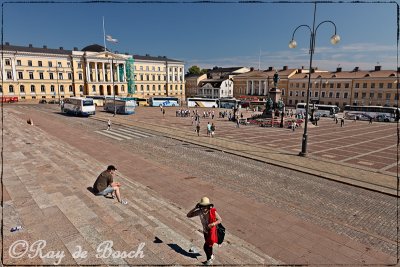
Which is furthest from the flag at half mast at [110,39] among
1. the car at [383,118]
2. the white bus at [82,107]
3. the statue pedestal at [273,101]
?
the car at [383,118]

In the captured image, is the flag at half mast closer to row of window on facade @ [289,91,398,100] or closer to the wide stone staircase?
the wide stone staircase

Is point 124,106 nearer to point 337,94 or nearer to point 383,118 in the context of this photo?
point 383,118

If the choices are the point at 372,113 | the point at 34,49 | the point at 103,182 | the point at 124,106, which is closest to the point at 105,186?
the point at 103,182

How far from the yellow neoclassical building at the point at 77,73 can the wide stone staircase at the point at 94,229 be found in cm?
6615

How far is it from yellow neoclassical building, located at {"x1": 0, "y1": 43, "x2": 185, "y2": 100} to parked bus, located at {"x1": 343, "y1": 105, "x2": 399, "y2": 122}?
59211 mm

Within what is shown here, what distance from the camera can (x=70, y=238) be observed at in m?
6.43

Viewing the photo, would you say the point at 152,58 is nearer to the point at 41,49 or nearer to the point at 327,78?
the point at 41,49

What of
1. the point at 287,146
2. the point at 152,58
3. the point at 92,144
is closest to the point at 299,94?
the point at 152,58

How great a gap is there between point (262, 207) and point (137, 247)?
17.0 ft

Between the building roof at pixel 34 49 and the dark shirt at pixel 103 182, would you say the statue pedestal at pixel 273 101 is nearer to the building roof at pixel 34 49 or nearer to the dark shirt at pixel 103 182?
the dark shirt at pixel 103 182

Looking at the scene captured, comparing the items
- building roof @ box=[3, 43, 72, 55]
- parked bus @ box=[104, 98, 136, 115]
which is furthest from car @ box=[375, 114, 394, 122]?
building roof @ box=[3, 43, 72, 55]

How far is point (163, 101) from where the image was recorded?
7694cm

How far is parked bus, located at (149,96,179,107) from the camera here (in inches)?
2977

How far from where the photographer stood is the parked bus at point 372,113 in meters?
49.4
